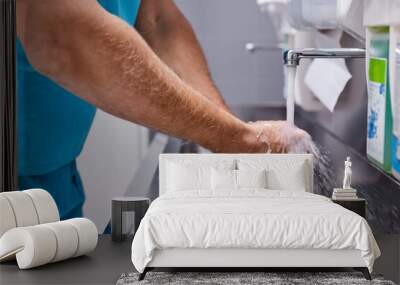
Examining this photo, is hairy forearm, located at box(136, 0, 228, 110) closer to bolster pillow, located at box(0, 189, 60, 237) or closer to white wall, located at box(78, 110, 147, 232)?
white wall, located at box(78, 110, 147, 232)

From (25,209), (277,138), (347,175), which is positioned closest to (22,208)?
(25,209)

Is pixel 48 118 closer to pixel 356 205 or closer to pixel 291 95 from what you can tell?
pixel 291 95

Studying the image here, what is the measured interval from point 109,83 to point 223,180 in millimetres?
1285

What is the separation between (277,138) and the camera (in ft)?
22.2

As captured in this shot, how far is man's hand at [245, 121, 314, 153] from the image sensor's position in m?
6.73

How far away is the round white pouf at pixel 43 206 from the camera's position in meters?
5.79

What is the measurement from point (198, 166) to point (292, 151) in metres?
0.89

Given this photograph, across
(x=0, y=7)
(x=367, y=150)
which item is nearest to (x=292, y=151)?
(x=367, y=150)

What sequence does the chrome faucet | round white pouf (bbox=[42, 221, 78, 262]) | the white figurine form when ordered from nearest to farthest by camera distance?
1. round white pouf (bbox=[42, 221, 78, 262])
2. the white figurine
3. the chrome faucet

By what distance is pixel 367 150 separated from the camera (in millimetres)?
6660

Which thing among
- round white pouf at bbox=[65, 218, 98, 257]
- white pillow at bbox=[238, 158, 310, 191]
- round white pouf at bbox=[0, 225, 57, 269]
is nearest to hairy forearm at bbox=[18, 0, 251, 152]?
white pillow at bbox=[238, 158, 310, 191]

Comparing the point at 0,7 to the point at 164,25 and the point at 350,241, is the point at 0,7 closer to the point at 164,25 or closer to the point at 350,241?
the point at 164,25

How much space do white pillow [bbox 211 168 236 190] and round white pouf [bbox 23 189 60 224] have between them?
4.09 ft

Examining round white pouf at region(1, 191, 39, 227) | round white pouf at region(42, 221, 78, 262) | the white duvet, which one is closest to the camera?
the white duvet
